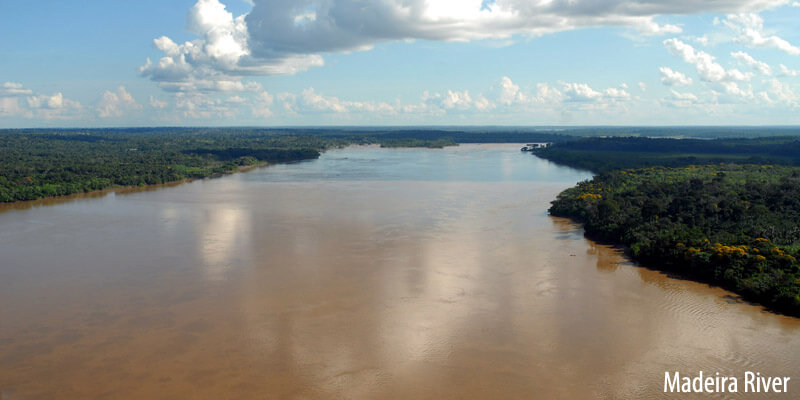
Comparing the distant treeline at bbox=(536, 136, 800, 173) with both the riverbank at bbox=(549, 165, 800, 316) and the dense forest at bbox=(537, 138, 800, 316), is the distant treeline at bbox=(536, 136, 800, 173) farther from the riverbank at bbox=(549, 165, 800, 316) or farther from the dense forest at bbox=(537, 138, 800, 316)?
the riverbank at bbox=(549, 165, 800, 316)

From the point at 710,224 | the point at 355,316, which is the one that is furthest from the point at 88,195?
the point at 710,224

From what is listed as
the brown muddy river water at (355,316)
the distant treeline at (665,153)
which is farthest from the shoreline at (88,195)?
the distant treeline at (665,153)

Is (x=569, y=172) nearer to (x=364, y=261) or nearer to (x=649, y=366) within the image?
(x=364, y=261)

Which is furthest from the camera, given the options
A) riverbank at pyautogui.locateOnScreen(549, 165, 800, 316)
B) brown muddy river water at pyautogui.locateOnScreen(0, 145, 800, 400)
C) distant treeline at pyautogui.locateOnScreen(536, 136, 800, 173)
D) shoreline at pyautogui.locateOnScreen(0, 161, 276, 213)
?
distant treeline at pyautogui.locateOnScreen(536, 136, 800, 173)

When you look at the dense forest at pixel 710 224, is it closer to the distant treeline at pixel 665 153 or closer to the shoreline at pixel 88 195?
the distant treeline at pixel 665 153

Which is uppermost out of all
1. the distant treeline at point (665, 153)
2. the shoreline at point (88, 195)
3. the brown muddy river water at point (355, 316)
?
the distant treeline at point (665, 153)

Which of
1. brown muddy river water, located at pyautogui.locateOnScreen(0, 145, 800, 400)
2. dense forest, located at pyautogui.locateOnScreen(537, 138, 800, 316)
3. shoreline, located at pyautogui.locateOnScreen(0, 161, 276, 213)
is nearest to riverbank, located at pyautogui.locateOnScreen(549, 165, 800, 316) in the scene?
dense forest, located at pyautogui.locateOnScreen(537, 138, 800, 316)
